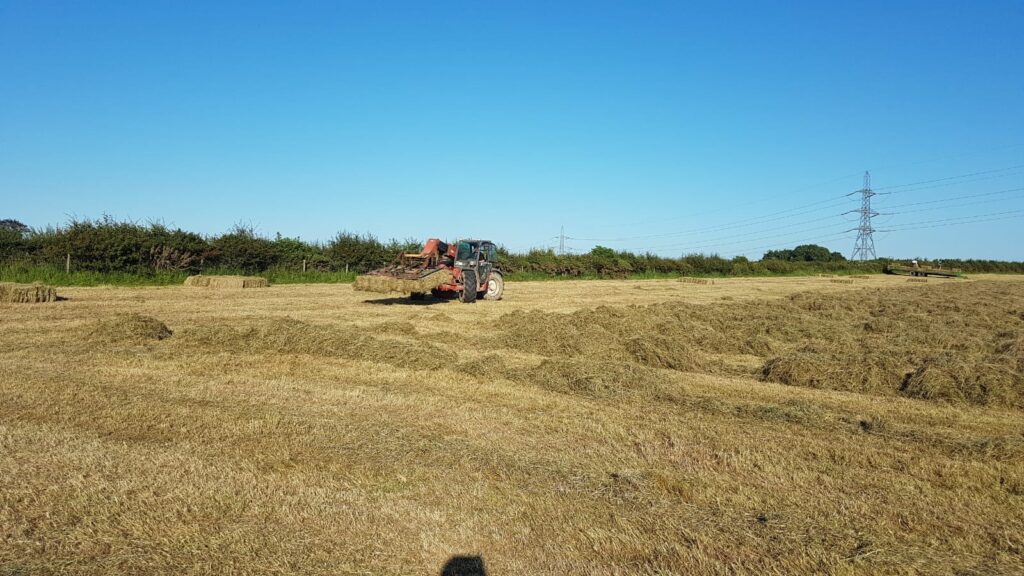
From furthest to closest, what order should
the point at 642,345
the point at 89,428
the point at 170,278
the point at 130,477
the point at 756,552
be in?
1. the point at 170,278
2. the point at 642,345
3. the point at 89,428
4. the point at 130,477
5. the point at 756,552

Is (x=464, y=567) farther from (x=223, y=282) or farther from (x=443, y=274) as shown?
(x=223, y=282)

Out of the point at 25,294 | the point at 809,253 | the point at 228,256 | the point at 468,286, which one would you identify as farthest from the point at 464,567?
the point at 809,253

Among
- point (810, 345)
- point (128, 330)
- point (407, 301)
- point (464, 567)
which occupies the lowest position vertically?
point (464, 567)

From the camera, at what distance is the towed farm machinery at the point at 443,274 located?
17.3 m

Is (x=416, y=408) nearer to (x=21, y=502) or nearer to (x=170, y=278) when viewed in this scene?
(x=21, y=502)

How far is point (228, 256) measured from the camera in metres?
32.2

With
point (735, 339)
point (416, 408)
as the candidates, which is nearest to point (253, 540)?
point (416, 408)

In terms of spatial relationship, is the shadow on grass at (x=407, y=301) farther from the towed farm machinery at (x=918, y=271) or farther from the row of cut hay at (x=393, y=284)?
the towed farm machinery at (x=918, y=271)

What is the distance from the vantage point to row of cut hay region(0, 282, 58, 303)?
16.6m

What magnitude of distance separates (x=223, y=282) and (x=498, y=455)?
23692mm

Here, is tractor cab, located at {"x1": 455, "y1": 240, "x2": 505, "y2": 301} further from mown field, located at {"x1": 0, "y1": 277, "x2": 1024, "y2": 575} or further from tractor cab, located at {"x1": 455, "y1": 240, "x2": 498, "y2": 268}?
mown field, located at {"x1": 0, "y1": 277, "x2": 1024, "y2": 575}

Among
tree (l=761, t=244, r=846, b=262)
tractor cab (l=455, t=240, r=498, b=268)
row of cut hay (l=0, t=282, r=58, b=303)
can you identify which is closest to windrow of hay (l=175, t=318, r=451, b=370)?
row of cut hay (l=0, t=282, r=58, b=303)

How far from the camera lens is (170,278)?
28312mm

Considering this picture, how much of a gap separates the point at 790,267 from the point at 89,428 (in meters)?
64.0
